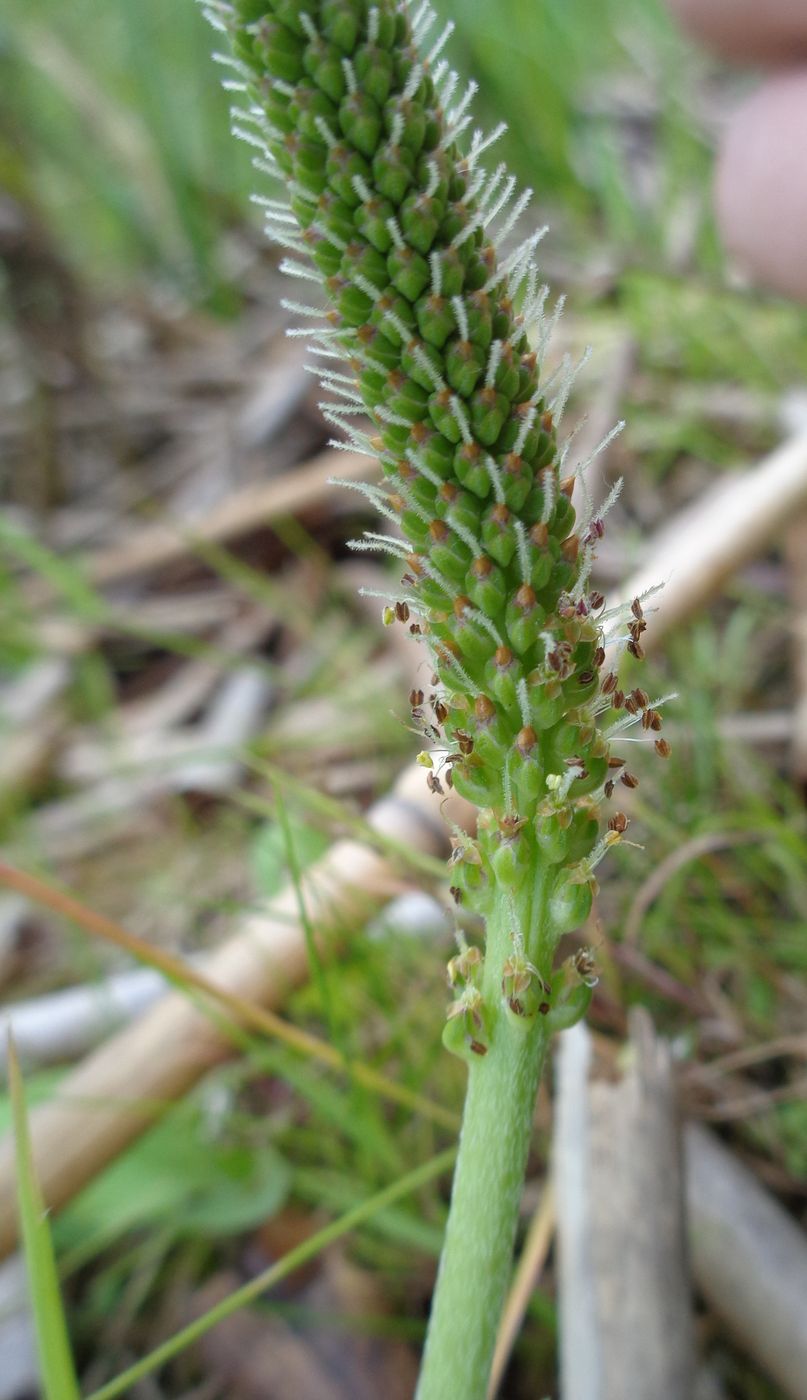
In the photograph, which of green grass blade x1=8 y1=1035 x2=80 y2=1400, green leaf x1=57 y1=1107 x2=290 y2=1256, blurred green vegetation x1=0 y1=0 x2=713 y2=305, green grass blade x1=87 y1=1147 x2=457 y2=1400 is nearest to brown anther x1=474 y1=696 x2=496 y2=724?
green grass blade x1=8 y1=1035 x2=80 y2=1400

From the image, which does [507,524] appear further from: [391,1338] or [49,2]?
[49,2]

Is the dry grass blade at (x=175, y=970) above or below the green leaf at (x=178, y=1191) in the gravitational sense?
above

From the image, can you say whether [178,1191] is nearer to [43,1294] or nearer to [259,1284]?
[259,1284]

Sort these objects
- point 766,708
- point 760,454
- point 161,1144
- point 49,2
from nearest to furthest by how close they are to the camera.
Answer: point 161,1144 < point 766,708 < point 760,454 < point 49,2

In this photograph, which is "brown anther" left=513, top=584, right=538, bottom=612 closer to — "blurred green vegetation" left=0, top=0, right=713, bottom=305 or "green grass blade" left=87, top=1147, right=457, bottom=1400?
"green grass blade" left=87, top=1147, right=457, bottom=1400

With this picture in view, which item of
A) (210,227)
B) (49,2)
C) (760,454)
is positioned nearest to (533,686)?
(760,454)

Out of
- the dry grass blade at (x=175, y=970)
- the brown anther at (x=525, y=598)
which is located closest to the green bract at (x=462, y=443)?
the brown anther at (x=525, y=598)

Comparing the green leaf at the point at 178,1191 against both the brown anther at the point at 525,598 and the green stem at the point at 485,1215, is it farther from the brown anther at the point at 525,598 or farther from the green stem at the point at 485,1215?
the brown anther at the point at 525,598
